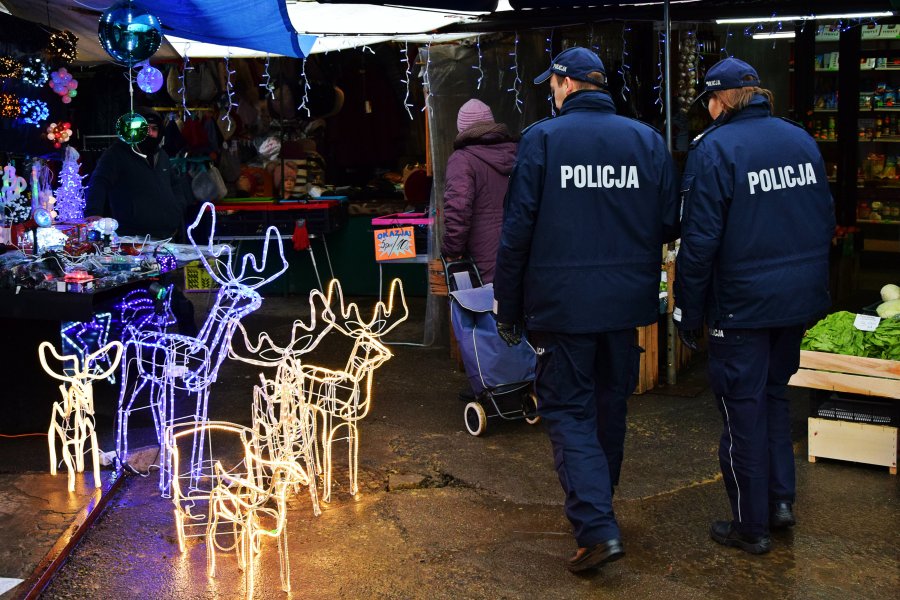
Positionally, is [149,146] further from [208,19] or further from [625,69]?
[625,69]

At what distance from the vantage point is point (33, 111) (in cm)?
→ 850

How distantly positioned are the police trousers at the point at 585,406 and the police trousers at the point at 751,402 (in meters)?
0.40

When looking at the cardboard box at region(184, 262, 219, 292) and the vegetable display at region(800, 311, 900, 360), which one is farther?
the cardboard box at region(184, 262, 219, 292)

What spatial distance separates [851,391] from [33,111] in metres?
6.58

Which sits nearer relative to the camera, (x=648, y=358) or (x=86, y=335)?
(x=86, y=335)

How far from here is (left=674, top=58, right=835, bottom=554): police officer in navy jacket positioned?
4410mm

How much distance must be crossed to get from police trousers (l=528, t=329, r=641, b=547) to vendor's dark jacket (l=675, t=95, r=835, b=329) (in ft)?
1.30

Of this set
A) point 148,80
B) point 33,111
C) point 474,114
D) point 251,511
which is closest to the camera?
point 251,511

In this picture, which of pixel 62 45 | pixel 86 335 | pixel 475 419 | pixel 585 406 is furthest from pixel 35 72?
pixel 585 406

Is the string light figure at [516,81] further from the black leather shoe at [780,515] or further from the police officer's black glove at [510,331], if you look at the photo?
the black leather shoe at [780,515]

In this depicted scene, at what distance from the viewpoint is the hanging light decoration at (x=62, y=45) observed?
27.6ft

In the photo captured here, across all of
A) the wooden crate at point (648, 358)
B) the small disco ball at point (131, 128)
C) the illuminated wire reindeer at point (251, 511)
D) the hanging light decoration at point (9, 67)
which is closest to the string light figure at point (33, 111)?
the hanging light decoration at point (9, 67)

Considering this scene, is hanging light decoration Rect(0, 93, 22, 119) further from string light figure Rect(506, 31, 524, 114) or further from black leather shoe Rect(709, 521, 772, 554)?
black leather shoe Rect(709, 521, 772, 554)

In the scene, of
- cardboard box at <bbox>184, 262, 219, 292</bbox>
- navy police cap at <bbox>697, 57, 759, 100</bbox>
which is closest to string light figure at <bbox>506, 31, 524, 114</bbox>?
cardboard box at <bbox>184, 262, 219, 292</bbox>
